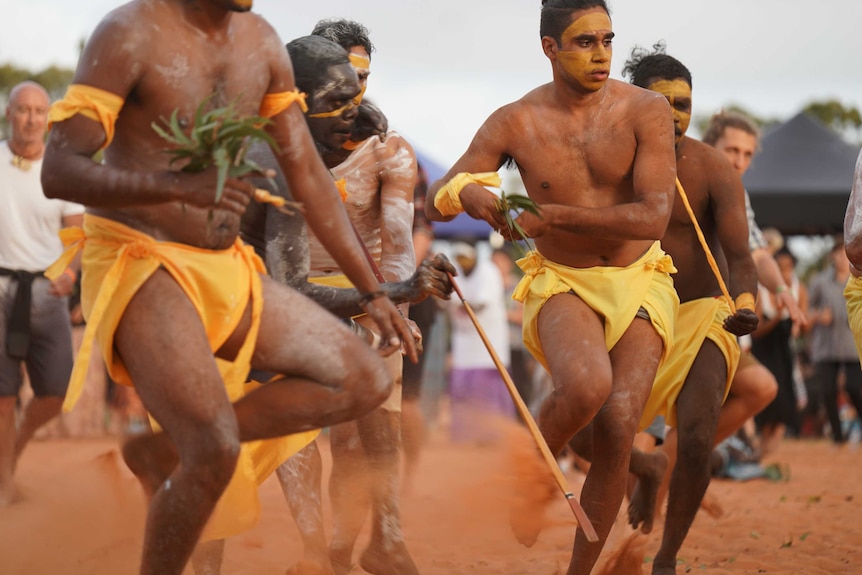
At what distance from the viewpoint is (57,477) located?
791 centimetres

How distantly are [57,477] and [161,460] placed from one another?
4206 mm

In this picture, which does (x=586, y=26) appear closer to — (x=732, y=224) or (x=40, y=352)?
(x=732, y=224)

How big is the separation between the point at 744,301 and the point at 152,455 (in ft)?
9.12

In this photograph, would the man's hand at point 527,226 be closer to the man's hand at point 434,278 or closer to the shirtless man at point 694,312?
the man's hand at point 434,278

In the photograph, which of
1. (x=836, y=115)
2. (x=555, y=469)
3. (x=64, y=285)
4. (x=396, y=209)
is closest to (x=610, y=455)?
(x=555, y=469)

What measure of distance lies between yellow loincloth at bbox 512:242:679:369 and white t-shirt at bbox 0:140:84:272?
374 centimetres

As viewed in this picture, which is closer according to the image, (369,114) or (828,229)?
(369,114)

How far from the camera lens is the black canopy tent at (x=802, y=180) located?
15.5 meters

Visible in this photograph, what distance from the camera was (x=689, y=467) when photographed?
5328mm

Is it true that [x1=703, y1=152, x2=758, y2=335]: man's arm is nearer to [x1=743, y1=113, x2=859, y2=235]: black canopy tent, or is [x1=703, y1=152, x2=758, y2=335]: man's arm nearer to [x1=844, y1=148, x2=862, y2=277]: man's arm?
[x1=844, y1=148, x2=862, y2=277]: man's arm

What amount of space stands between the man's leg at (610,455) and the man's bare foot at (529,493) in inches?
24.6

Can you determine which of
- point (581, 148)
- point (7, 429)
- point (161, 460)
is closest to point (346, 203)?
point (581, 148)

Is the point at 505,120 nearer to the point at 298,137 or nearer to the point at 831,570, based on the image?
the point at 298,137

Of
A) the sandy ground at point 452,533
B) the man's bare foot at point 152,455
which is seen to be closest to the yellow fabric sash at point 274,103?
the man's bare foot at point 152,455
